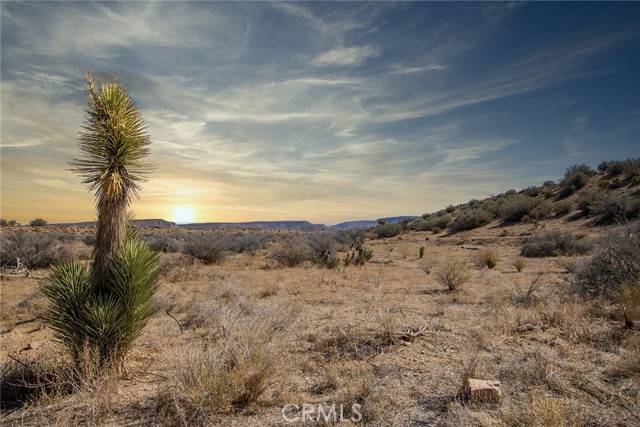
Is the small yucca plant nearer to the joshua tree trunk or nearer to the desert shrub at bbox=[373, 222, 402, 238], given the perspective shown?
the joshua tree trunk

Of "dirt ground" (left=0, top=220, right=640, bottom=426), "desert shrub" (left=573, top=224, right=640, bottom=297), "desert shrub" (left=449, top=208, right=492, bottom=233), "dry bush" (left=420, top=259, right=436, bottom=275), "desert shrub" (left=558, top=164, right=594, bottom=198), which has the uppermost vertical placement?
"desert shrub" (left=558, top=164, right=594, bottom=198)

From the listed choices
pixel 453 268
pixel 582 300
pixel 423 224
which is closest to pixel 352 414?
pixel 582 300

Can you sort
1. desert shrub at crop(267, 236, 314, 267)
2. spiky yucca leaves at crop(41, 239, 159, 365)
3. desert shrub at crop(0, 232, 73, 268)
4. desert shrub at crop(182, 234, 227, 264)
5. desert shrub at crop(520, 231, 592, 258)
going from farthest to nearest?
1. desert shrub at crop(182, 234, 227, 264)
2. desert shrub at crop(267, 236, 314, 267)
3. desert shrub at crop(520, 231, 592, 258)
4. desert shrub at crop(0, 232, 73, 268)
5. spiky yucca leaves at crop(41, 239, 159, 365)

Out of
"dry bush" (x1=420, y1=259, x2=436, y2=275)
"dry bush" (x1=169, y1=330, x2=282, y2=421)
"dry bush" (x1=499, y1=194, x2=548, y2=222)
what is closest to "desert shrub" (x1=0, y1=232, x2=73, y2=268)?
"dry bush" (x1=169, y1=330, x2=282, y2=421)

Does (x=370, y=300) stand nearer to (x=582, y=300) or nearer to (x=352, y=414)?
(x=582, y=300)

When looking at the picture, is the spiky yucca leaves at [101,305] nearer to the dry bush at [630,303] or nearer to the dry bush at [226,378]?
the dry bush at [226,378]

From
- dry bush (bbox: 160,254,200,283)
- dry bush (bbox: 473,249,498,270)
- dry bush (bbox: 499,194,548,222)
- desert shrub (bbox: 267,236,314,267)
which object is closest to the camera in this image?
dry bush (bbox: 160,254,200,283)

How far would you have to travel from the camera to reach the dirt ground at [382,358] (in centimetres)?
373

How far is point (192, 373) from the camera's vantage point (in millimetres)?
3826

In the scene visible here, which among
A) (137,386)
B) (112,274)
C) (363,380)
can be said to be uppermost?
(112,274)

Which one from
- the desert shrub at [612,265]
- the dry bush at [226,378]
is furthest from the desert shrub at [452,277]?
the dry bush at [226,378]

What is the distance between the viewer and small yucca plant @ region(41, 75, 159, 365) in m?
4.46

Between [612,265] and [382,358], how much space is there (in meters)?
6.76

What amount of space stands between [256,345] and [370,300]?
576 centimetres
